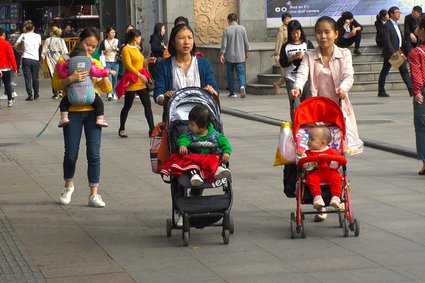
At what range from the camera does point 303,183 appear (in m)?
8.76

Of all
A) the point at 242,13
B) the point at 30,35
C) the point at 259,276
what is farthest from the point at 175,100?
the point at 242,13

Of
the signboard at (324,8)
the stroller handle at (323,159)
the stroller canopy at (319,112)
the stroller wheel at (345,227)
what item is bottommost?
the stroller wheel at (345,227)

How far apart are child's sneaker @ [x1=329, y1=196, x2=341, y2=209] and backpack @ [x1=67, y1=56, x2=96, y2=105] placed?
9.29 feet

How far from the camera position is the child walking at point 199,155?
8.56 m

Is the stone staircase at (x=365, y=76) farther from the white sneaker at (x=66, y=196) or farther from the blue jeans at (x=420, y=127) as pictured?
→ the white sneaker at (x=66, y=196)

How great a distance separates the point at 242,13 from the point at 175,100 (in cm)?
2085

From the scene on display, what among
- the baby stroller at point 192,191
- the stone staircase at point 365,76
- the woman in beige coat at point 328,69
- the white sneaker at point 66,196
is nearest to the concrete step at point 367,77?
the stone staircase at point 365,76

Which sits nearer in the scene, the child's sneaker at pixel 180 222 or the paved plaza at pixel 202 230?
the paved plaza at pixel 202 230

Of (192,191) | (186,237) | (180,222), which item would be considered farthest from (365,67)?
(186,237)

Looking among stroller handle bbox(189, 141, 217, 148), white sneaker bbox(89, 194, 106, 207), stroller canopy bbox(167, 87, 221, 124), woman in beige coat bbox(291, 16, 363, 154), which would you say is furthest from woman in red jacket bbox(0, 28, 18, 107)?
stroller handle bbox(189, 141, 217, 148)

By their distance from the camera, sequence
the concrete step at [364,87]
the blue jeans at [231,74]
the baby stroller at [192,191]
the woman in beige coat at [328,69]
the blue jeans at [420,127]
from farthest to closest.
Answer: the concrete step at [364,87] < the blue jeans at [231,74] < the blue jeans at [420,127] < the woman in beige coat at [328,69] < the baby stroller at [192,191]

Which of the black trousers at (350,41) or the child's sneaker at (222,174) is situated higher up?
the child's sneaker at (222,174)

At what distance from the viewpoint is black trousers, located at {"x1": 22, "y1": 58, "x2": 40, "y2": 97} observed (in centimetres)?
2536

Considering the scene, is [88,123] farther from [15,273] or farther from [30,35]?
[30,35]
